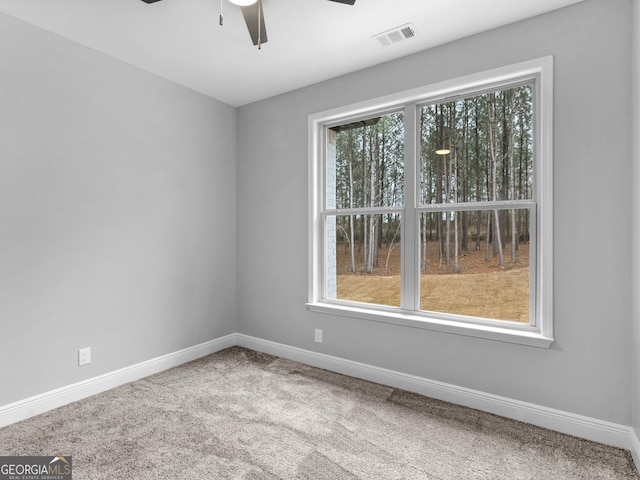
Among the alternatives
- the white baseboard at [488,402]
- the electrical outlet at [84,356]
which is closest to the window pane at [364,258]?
the white baseboard at [488,402]

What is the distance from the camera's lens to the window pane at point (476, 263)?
2.43 metres

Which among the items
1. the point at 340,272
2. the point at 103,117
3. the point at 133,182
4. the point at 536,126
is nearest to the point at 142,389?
the point at 133,182

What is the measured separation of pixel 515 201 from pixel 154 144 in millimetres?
2925

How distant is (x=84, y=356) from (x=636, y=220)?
12.0 feet

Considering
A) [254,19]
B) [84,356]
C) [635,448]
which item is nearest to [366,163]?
[254,19]

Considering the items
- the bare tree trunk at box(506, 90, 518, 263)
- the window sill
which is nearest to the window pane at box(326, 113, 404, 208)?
the bare tree trunk at box(506, 90, 518, 263)

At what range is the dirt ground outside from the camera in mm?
2428

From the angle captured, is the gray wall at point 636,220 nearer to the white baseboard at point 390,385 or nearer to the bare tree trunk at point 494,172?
the white baseboard at point 390,385

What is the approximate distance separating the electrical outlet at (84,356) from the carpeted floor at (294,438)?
284mm

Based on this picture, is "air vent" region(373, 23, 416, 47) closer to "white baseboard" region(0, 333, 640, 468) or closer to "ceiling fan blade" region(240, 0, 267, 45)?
"ceiling fan blade" region(240, 0, 267, 45)

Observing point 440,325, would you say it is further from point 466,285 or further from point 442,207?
point 442,207

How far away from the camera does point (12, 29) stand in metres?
2.26

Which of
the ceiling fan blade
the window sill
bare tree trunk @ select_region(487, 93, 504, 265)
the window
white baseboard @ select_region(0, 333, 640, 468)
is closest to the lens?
the ceiling fan blade

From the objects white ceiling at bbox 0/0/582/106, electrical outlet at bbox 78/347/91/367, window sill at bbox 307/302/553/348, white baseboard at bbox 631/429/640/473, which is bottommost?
white baseboard at bbox 631/429/640/473
